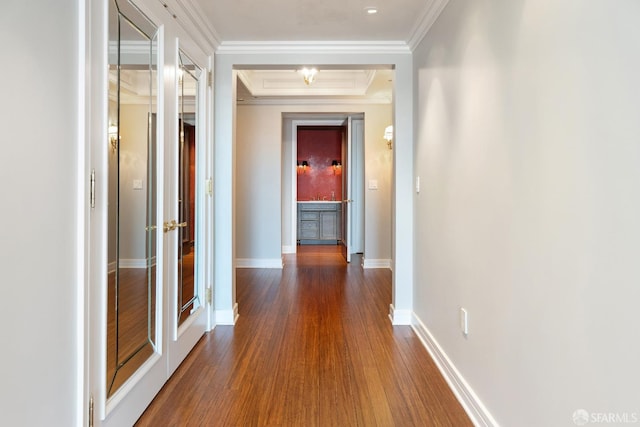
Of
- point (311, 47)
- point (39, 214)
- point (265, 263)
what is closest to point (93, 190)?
point (39, 214)

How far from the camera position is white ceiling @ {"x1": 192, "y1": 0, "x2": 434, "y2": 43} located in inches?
99.7

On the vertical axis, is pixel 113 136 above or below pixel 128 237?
above

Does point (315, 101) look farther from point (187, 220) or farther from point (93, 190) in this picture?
point (93, 190)

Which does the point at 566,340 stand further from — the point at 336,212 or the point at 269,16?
the point at 336,212

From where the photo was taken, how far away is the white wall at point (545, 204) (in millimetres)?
955

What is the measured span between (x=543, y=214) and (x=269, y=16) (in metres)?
2.25

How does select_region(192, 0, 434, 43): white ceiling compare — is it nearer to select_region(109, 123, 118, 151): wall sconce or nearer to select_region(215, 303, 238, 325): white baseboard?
select_region(109, 123, 118, 151): wall sconce

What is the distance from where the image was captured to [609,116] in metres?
0.98

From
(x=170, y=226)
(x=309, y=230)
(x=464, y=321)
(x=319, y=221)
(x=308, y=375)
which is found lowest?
(x=308, y=375)

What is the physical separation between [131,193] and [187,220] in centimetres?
80

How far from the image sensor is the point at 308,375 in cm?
234

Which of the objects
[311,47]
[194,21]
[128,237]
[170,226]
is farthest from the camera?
[311,47]

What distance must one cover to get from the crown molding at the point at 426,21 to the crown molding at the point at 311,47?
157mm

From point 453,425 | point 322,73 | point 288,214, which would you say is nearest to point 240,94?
point 322,73
